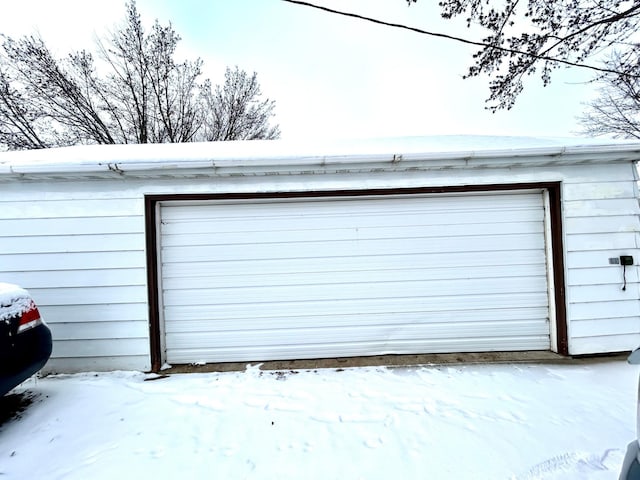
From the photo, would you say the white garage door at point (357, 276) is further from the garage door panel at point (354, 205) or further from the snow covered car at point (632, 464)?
the snow covered car at point (632, 464)

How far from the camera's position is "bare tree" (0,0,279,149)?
9.53 m

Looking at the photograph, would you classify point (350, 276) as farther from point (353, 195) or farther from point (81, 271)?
point (81, 271)

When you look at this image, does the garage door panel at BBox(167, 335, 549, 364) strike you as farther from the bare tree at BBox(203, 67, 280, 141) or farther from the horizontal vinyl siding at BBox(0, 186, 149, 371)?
the bare tree at BBox(203, 67, 280, 141)

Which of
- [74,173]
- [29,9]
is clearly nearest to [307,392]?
[74,173]

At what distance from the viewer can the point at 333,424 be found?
2.23 meters

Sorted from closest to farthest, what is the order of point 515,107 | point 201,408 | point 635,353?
point 635,353 → point 201,408 → point 515,107

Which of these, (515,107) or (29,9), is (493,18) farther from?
(29,9)

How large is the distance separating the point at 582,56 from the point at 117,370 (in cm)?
866

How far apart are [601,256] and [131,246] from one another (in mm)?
5301

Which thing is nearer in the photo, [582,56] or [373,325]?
[373,325]

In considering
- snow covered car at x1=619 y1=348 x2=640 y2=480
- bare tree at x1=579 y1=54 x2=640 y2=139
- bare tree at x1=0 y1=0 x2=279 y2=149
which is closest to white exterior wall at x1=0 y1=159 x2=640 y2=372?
snow covered car at x1=619 y1=348 x2=640 y2=480

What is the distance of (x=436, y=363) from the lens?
3.14 m

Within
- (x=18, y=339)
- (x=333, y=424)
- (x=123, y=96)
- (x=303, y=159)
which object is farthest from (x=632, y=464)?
(x=123, y=96)

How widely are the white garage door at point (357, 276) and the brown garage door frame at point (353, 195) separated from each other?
0.34 ft
